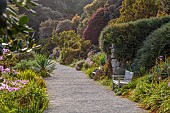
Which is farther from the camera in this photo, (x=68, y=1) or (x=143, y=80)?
(x=68, y=1)

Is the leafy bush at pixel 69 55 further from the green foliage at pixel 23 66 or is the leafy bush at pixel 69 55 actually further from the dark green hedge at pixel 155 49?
the dark green hedge at pixel 155 49

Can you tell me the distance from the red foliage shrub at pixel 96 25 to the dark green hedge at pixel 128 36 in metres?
12.2

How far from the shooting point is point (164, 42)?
32.2 ft

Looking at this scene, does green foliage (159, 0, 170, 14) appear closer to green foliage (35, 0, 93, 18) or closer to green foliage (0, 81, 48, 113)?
green foliage (0, 81, 48, 113)

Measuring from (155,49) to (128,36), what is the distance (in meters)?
1.70

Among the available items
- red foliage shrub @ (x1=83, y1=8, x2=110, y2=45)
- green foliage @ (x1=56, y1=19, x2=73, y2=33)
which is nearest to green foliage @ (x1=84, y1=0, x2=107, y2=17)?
red foliage shrub @ (x1=83, y1=8, x2=110, y2=45)

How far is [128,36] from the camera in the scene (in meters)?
11.4

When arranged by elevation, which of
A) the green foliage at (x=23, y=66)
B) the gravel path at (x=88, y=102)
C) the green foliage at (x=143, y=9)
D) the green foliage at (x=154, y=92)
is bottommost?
the gravel path at (x=88, y=102)

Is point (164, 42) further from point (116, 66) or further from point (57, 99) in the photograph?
point (57, 99)

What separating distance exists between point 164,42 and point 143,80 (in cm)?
187

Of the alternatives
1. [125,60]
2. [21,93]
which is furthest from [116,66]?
[21,93]

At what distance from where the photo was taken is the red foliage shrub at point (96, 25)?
23.8m

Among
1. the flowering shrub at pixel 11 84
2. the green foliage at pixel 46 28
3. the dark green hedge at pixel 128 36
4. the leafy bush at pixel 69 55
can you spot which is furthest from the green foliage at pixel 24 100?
the green foliage at pixel 46 28

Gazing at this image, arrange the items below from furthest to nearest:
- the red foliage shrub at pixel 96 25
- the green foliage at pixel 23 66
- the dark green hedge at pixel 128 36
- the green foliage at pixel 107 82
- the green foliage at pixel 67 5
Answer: the green foliage at pixel 67 5 < the red foliage shrub at pixel 96 25 < the green foliage at pixel 23 66 < the dark green hedge at pixel 128 36 < the green foliage at pixel 107 82
